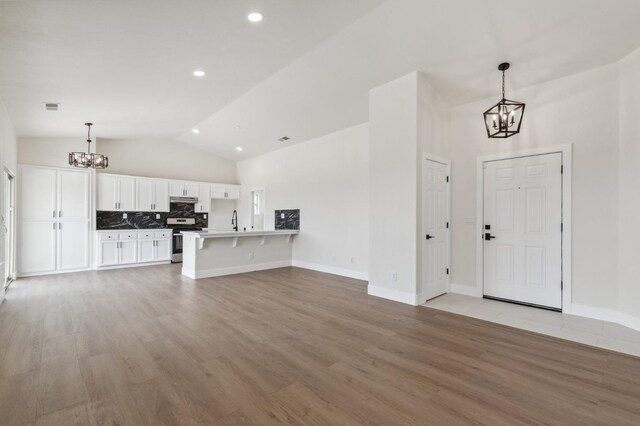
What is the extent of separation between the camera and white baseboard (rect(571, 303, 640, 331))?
3.35 m

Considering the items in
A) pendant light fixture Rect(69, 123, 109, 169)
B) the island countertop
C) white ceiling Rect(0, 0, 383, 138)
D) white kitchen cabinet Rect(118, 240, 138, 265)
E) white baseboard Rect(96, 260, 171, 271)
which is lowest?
white baseboard Rect(96, 260, 171, 271)

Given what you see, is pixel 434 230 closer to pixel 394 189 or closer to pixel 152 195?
pixel 394 189

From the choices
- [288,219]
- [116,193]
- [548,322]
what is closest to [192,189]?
[116,193]

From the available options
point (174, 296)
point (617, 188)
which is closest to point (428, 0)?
point (617, 188)

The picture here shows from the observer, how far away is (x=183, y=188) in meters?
8.63

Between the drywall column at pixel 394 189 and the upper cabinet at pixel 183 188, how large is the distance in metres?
6.07

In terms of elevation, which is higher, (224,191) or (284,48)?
(284,48)

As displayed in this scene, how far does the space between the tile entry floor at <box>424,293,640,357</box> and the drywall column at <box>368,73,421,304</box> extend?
633 mm

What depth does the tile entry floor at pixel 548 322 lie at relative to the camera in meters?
3.01

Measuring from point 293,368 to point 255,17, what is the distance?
3.40 meters

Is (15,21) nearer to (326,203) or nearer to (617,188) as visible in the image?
(326,203)

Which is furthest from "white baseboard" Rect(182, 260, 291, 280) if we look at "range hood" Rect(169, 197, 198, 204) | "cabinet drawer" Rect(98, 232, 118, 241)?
"range hood" Rect(169, 197, 198, 204)

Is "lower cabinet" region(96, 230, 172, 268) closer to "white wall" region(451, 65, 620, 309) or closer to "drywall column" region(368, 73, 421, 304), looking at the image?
"drywall column" region(368, 73, 421, 304)

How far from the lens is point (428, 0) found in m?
3.00
